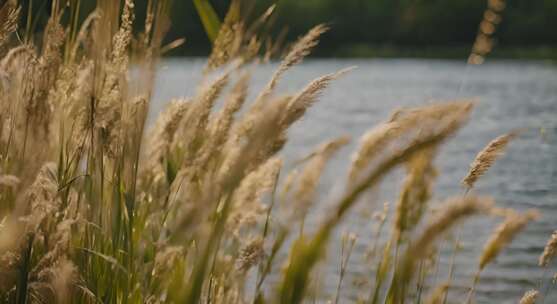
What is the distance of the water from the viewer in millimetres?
4047

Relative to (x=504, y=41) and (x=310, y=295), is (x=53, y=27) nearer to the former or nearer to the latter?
(x=310, y=295)

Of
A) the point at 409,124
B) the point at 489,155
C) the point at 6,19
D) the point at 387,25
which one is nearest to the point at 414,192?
the point at 489,155

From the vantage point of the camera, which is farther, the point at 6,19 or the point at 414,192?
the point at 414,192

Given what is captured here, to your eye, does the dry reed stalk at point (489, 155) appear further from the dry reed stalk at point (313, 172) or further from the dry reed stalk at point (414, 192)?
the dry reed stalk at point (313, 172)

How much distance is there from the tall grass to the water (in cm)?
13

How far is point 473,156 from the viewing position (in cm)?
1448

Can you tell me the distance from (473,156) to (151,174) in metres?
12.4

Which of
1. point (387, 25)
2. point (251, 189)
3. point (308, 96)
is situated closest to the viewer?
point (308, 96)

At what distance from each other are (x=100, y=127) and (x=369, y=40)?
70689 mm

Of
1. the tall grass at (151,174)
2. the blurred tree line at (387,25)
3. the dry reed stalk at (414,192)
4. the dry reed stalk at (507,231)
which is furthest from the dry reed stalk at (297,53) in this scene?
the blurred tree line at (387,25)

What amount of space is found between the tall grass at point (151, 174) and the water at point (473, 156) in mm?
129

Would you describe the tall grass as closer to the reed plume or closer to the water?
the reed plume

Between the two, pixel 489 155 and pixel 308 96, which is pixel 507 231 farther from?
pixel 308 96

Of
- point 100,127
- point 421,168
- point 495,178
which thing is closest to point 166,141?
point 100,127
